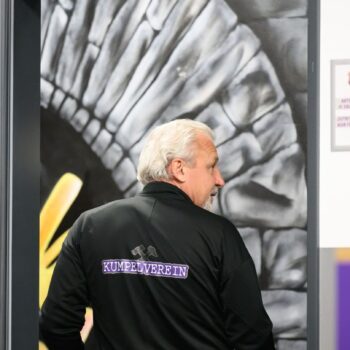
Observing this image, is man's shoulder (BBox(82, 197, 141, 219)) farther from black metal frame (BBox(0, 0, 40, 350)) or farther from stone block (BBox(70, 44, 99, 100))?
stone block (BBox(70, 44, 99, 100))

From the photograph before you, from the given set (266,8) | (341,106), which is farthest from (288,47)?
(341,106)

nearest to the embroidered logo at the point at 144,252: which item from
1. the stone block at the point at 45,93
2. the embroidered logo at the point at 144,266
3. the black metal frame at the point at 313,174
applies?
the embroidered logo at the point at 144,266

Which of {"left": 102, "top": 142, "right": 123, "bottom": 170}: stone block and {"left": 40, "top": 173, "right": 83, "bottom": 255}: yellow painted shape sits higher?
{"left": 102, "top": 142, "right": 123, "bottom": 170}: stone block

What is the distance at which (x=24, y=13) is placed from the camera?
9.09 feet

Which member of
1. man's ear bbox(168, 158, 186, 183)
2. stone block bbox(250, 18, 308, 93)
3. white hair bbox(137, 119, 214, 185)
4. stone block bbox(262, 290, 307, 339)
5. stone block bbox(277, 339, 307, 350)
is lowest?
stone block bbox(277, 339, 307, 350)

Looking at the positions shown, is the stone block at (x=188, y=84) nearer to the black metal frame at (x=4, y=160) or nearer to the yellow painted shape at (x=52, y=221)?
the yellow painted shape at (x=52, y=221)

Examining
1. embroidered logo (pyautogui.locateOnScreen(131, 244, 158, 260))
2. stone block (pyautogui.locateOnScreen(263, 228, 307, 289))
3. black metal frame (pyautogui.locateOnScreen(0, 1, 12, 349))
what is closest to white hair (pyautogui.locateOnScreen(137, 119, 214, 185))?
embroidered logo (pyautogui.locateOnScreen(131, 244, 158, 260))

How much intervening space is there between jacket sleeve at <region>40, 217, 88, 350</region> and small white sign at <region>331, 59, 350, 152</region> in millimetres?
875

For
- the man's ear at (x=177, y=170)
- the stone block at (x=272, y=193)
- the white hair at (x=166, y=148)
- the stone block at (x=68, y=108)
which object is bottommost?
the stone block at (x=272, y=193)

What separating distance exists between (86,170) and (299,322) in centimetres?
100

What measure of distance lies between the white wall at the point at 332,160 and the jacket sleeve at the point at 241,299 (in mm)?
487

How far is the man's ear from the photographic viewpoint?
203cm

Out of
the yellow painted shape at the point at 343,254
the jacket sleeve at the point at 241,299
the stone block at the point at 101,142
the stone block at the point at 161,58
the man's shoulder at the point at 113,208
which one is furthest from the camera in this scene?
the stone block at the point at 101,142

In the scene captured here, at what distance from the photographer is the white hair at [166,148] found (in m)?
2.03
